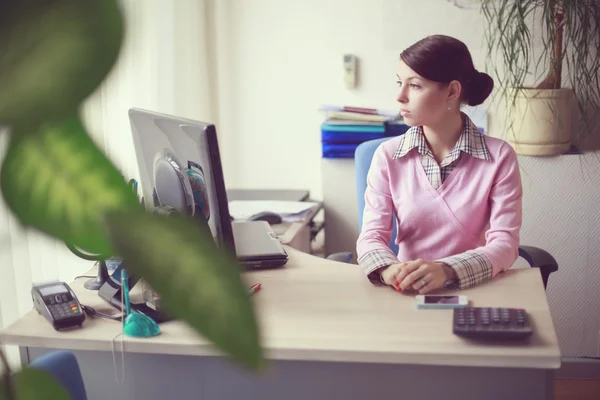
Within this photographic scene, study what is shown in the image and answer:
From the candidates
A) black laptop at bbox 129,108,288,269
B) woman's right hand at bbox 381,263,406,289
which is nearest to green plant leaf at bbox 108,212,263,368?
black laptop at bbox 129,108,288,269

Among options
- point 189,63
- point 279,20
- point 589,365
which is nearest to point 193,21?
point 189,63

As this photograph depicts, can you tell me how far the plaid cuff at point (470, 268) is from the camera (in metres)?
1.64

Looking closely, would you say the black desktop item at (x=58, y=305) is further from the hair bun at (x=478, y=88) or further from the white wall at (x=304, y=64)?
the white wall at (x=304, y=64)

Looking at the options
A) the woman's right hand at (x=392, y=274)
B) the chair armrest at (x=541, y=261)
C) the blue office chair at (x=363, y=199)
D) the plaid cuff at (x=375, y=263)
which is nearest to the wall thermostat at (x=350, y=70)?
the blue office chair at (x=363, y=199)

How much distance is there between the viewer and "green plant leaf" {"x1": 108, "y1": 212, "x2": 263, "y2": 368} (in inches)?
7.5

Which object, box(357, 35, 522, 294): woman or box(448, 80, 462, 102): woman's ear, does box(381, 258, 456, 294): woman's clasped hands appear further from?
box(448, 80, 462, 102): woman's ear

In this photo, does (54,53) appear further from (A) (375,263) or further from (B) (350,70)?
(B) (350,70)

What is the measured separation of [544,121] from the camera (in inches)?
106

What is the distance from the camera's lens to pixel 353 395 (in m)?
1.43

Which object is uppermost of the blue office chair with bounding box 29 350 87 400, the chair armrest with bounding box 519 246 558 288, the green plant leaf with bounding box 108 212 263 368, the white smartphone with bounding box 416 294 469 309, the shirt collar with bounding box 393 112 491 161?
the green plant leaf with bounding box 108 212 263 368

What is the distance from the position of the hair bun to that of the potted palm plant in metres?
0.54

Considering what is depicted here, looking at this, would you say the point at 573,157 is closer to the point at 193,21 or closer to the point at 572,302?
the point at 572,302

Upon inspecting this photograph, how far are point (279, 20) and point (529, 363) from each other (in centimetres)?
212

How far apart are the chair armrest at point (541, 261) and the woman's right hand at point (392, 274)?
0.58m
